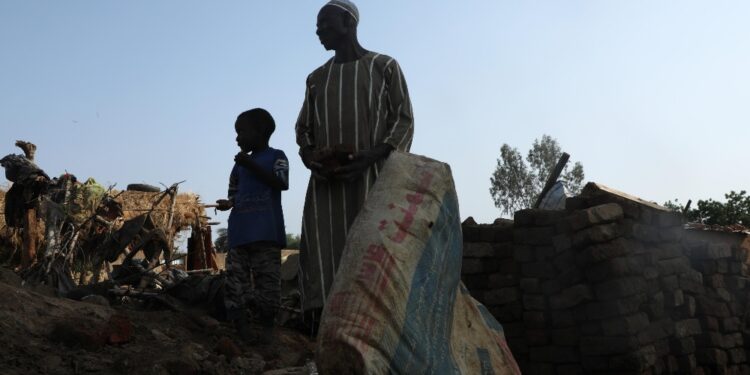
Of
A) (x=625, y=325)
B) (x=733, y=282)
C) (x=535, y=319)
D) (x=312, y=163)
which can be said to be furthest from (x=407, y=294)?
(x=733, y=282)

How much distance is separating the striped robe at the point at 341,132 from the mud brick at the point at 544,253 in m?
2.22

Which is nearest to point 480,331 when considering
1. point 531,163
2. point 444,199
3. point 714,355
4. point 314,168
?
point 444,199

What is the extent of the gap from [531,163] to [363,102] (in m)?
29.4

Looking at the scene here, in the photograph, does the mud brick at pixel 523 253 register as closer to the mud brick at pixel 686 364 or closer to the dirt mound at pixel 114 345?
the mud brick at pixel 686 364

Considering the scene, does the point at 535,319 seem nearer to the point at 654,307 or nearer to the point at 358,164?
the point at 654,307

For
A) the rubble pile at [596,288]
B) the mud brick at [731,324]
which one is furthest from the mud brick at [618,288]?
the mud brick at [731,324]

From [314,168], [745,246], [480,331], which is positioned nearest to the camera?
[480,331]

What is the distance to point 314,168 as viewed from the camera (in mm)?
3279

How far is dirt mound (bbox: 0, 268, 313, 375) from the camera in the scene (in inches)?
123

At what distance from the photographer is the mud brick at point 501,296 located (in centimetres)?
532

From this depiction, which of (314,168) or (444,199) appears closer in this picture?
(444,199)

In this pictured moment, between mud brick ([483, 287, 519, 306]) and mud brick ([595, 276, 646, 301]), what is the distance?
610 millimetres

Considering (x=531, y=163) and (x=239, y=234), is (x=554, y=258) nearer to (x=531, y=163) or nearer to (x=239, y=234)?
(x=239, y=234)

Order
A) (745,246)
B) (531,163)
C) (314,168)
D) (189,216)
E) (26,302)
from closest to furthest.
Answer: (314,168) → (26,302) → (745,246) → (189,216) → (531,163)
